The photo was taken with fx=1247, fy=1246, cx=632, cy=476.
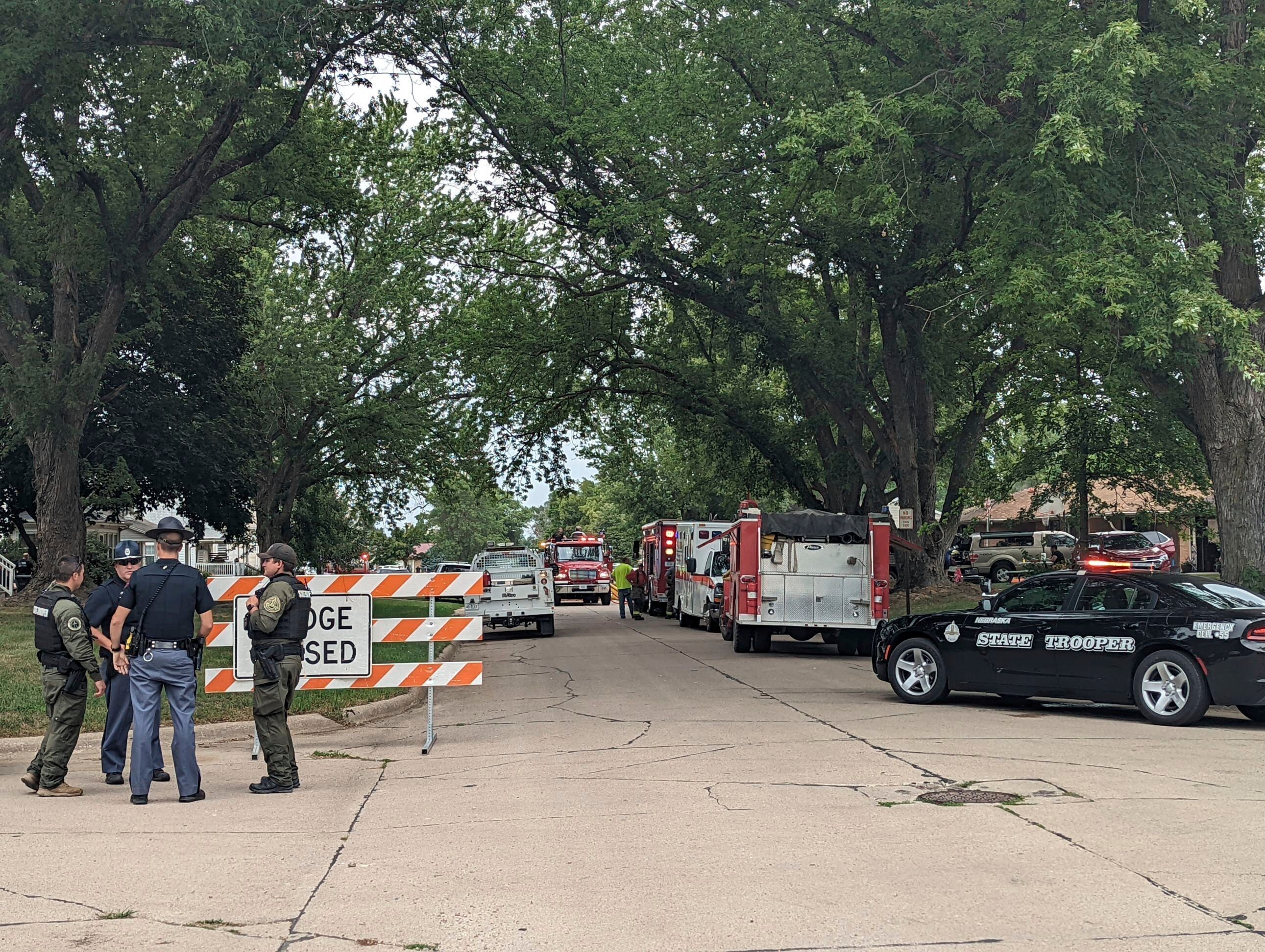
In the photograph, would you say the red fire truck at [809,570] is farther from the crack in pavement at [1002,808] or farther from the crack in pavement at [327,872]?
the crack in pavement at [327,872]

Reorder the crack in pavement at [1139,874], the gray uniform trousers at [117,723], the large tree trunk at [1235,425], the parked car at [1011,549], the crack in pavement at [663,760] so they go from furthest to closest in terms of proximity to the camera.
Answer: the parked car at [1011,549] → the large tree trunk at [1235,425] → the crack in pavement at [663,760] → the gray uniform trousers at [117,723] → the crack in pavement at [1139,874]

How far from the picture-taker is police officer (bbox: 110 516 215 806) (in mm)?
8953

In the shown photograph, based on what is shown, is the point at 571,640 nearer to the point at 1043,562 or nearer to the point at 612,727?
the point at 612,727

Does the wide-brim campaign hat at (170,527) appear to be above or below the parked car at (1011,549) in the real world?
above

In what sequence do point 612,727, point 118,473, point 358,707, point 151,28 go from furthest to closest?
point 118,473 → point 151,28 → point 358,707 → point 612,727

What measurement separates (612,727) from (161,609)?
16.4ft

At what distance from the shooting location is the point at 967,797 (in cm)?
843

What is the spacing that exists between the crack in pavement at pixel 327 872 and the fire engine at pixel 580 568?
3974 centimetres

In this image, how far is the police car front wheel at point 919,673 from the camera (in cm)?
1378

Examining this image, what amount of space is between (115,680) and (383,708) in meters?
5.12

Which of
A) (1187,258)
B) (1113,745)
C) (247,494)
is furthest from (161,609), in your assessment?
(247,494)

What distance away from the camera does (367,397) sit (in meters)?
39.2

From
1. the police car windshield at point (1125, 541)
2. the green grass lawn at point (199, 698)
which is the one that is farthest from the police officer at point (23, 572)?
the police car windshield at point (1125, 541)

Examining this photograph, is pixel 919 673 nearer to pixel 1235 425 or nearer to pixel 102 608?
pixel 1235 425
